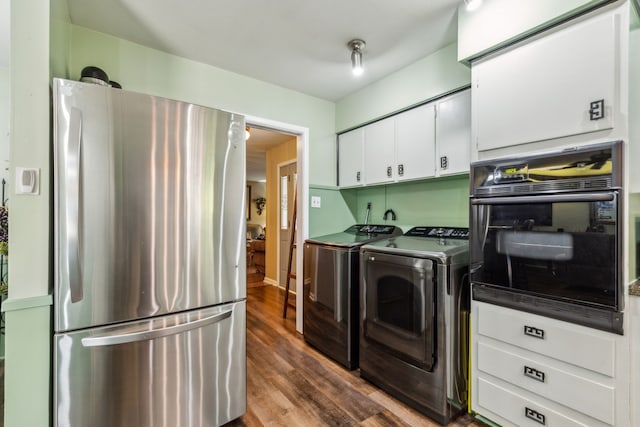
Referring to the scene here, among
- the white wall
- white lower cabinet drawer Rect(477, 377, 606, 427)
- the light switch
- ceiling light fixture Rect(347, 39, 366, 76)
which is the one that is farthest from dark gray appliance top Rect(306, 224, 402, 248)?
the white wall

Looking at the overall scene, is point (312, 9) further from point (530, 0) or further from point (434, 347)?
point (434, 347)

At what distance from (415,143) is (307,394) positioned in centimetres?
210

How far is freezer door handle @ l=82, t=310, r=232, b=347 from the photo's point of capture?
1.24m

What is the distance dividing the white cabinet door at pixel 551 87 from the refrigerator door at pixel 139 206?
4.84ft

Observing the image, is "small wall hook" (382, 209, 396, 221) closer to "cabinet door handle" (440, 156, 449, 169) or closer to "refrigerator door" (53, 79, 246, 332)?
"cabinet door handle" (440, 156, 449, 169)

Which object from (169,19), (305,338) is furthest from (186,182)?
(305,338)

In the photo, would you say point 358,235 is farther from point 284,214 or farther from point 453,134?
point 284,214

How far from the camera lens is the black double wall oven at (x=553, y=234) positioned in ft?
3.93

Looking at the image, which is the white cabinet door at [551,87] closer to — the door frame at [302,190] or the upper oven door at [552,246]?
the upper oven door at [552,246]

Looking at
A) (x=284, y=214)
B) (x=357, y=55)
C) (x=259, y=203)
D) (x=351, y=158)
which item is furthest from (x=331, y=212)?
(x=259, y=203)

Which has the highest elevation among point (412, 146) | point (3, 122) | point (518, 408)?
point (3, 122)

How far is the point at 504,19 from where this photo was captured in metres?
1.53

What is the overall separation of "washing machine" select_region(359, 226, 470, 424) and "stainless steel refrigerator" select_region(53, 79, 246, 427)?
3.11 ft

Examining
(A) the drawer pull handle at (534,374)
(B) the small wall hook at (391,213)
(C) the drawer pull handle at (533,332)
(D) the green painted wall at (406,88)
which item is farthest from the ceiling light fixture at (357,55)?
(A) the drawer pull handle at (534,374)
